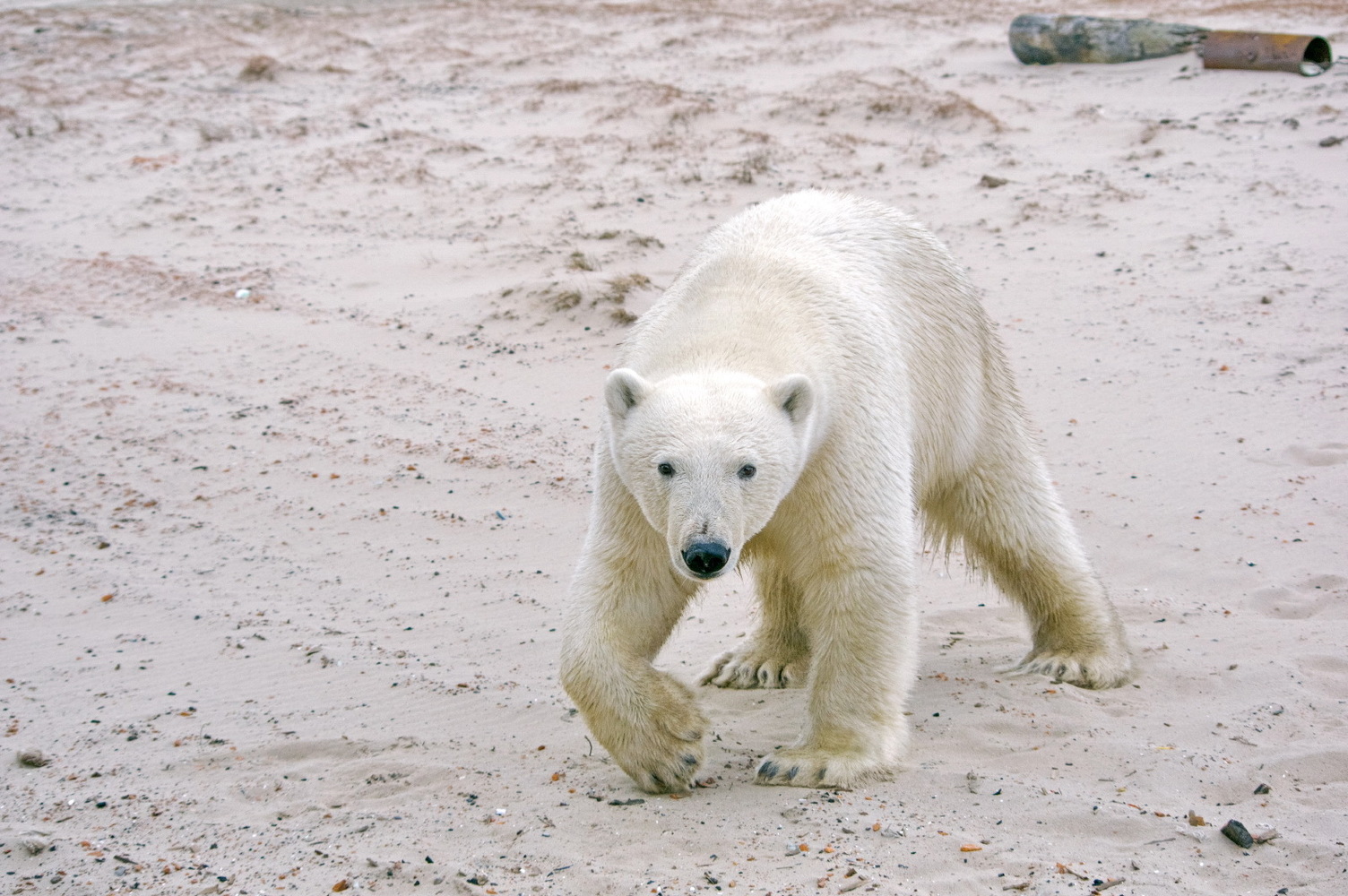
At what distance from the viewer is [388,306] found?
844 centimetres

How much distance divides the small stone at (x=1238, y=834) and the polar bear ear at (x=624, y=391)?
1.87m

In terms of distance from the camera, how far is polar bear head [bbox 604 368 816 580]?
3209 millimetres

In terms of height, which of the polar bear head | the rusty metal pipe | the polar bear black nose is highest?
the rusty metal pipe

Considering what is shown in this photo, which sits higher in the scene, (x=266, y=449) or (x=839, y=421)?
(x=839, y=421)

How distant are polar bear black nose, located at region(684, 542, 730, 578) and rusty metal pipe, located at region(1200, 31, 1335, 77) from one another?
9626 millimetres

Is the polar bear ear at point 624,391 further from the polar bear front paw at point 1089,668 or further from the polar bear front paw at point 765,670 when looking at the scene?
the polar bear front paw at point 1089,668

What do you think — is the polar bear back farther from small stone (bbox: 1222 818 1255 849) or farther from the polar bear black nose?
small stone (bbox: 1222 818 1255 849)

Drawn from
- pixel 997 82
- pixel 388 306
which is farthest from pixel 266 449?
pixel 997 82

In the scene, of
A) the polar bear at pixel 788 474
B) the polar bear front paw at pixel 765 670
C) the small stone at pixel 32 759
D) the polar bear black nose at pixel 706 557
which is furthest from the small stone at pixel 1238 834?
the small stone at pixel 32 759

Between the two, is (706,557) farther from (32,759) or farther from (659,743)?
(32,759)

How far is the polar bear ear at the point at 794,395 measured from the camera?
3.35 meters

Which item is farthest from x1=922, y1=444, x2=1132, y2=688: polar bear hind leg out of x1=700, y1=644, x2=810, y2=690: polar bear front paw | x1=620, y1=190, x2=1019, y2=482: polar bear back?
x1=700, y1=644, x2=810, y2=690: polar bear front paw

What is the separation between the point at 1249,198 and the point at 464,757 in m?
6.97

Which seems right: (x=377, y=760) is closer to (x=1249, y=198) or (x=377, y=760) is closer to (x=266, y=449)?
(x=266, y=449)
